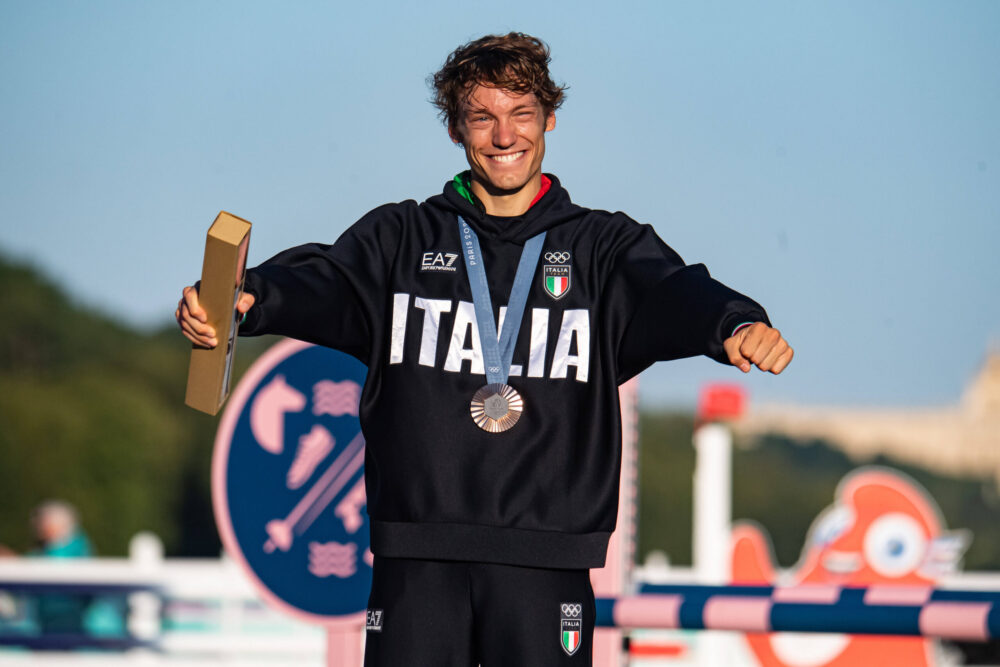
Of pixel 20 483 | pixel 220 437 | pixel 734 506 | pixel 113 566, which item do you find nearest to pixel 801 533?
pixel 734 506

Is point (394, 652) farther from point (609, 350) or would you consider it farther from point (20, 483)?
point (20, 483)

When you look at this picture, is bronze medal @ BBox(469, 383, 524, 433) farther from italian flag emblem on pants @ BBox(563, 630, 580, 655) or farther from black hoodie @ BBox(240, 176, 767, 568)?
italian flag emblem on pants @ BBox(563, 630, 580, 655)

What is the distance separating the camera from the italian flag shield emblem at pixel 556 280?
8.98 feet

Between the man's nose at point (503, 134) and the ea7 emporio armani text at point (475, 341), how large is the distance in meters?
0.34

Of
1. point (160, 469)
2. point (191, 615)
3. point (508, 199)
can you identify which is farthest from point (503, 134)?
point (160, 469)

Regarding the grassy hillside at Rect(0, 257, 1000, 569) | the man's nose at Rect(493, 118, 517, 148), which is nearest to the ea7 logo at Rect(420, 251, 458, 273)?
the man's nose at Rect(493, 118, 517, 148)

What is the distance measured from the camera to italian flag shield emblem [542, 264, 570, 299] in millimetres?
2738

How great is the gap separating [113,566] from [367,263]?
23.2 ft

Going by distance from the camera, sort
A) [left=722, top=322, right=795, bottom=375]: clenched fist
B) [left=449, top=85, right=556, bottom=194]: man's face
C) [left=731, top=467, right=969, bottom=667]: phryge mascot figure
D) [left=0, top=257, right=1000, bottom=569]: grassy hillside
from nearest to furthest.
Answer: [left=722, top=322, right=795, bottom=375]: clenched fist → [left=449, top=85, right=556, bottom=194]: man's face → [left=731, top=467, right=969, bottom=667]: phryge mascot figure → [left=0, top=257, right=1000, bottom=569]: grassy hillside

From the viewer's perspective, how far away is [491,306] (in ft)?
8.86

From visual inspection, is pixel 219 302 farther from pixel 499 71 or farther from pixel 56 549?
pixel 56 549

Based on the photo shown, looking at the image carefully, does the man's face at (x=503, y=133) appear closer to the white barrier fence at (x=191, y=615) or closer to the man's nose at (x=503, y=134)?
the man's nose at (x=503, y=134)

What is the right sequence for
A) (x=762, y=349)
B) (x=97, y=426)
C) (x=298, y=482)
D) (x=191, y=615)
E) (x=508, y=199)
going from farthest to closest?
(x=97, y=426) < (x=191, y=615) < (x=298, y=482) < (x=508, y=199) < (x=762, y=349)

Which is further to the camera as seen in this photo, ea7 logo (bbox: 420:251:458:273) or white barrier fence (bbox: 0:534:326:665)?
white barrier fence (bbox: 0:534:326:665)
